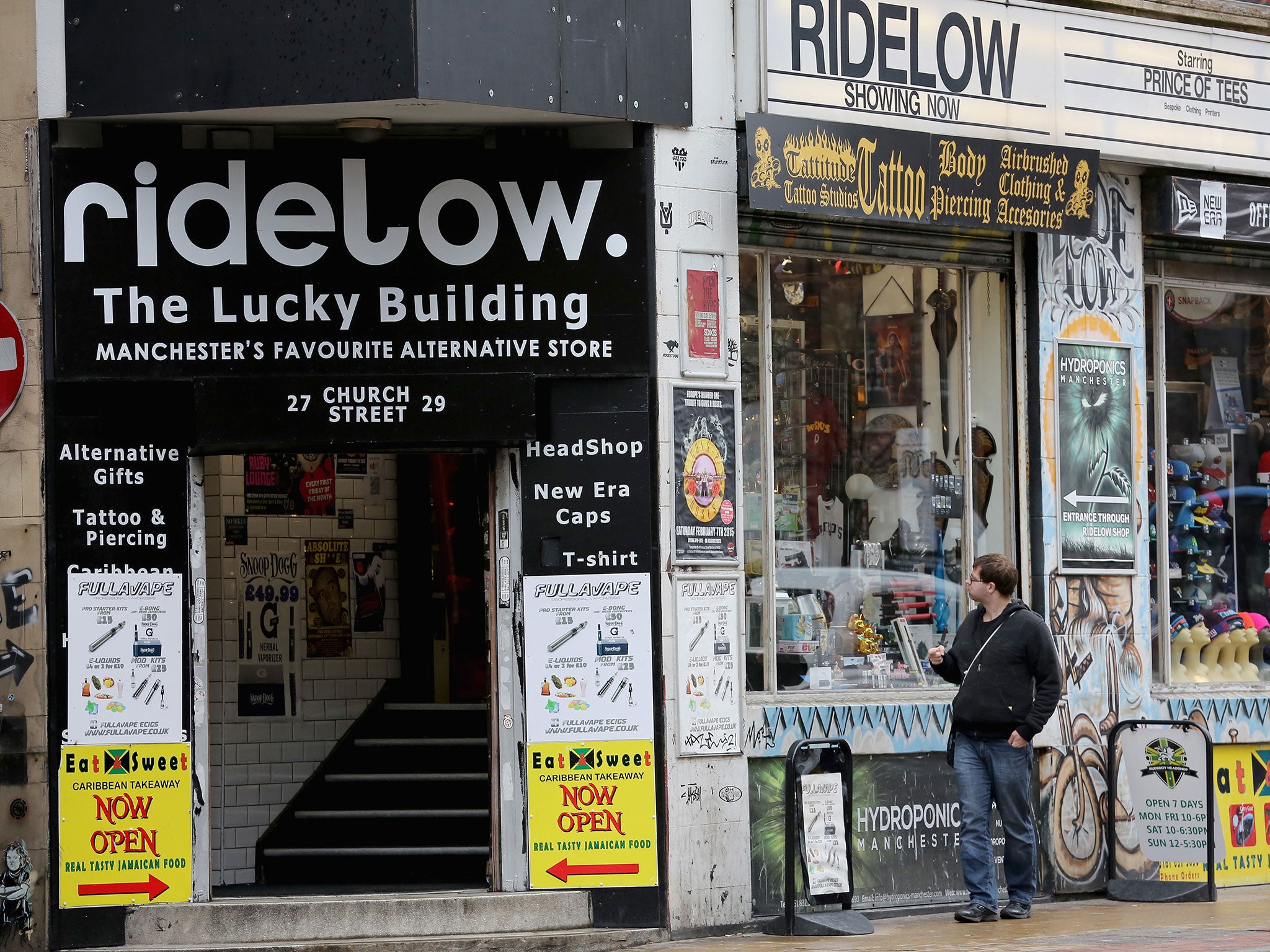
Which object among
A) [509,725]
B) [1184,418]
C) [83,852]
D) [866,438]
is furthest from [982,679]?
[83,852]

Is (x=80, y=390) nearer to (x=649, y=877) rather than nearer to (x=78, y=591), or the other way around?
(x=78, y=591)

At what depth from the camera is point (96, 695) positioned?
8.77 meters

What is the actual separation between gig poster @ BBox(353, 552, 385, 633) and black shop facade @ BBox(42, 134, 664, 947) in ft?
8.48

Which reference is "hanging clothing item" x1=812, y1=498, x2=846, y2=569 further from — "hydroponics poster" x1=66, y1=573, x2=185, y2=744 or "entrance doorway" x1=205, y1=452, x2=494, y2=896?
"hydroponics poster" x1=66, y1=573, x2=185, y2=744

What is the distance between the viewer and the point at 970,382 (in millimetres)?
10703

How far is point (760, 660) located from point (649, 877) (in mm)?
1542

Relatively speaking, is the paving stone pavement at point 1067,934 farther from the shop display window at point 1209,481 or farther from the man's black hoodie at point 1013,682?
the shop display window at point 1209,481

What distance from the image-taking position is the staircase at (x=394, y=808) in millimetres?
10195

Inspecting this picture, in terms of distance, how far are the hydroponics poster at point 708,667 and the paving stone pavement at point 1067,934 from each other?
1.11 metres

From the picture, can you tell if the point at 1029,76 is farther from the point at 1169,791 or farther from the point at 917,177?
the point at 1169,791

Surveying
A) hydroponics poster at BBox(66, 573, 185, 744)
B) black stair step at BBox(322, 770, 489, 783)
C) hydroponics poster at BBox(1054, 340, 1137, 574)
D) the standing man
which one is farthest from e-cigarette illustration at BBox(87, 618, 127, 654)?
hydroponics poster at BBox(1054, 340, 1137, 574)

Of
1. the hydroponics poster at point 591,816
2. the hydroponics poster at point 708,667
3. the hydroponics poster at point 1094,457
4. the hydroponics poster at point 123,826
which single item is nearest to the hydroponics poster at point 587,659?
the hydroponics poster at point 591,816

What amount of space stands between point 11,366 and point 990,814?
6.06 meters

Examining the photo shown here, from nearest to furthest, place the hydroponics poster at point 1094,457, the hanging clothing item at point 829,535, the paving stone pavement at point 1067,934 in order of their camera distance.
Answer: the paving stone pavement at point 1067,934, the hanging clothing item at point 829,535, the hydroponics poster at point 1094,457
